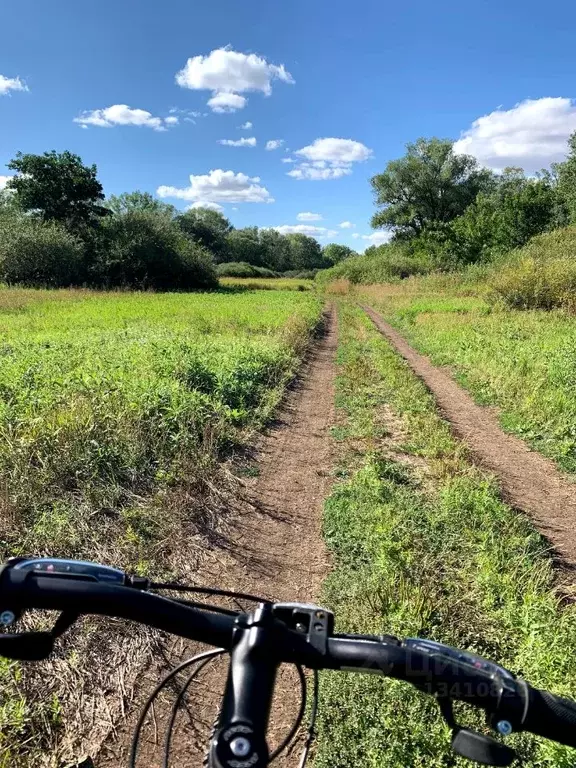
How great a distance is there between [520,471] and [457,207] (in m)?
57.6

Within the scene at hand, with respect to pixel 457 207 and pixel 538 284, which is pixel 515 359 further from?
pixel 457 207

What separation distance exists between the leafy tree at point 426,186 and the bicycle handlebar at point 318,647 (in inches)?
2298

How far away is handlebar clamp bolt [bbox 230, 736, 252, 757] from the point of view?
0.85 m

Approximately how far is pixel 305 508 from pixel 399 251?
170 ft

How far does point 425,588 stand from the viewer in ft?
11.4

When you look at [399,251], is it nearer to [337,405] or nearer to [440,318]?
[440,318]

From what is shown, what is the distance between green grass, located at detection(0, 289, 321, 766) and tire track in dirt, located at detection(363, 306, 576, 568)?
3.15 metres

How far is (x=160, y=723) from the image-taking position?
2.65m

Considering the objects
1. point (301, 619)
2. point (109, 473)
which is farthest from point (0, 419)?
point (301, 619)

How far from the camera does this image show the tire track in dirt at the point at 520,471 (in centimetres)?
471

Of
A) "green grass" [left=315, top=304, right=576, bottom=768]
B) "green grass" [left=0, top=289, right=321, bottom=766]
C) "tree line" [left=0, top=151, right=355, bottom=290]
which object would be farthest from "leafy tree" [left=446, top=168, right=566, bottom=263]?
"green grass" [left=315, top=304, right=576, bottom=768]

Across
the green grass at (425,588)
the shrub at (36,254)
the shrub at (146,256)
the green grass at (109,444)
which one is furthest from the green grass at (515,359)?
the shrub at (146,256)

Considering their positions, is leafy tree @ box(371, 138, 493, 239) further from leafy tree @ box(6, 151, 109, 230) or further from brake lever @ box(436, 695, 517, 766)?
brake lever @ box(436, 695, 517, 766)

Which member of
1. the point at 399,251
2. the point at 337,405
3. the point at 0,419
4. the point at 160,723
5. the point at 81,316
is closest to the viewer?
the point at 160,723
